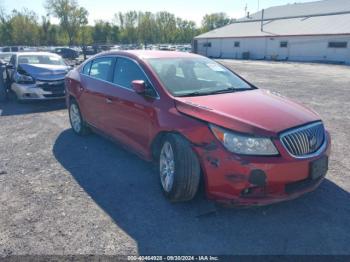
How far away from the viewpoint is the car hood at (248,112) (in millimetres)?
3173

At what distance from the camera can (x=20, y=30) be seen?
57.0 m

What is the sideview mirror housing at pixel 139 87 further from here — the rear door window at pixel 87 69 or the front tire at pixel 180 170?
the rear door window at pixel 87 69

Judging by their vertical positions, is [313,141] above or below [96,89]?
below

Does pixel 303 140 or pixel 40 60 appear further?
pixel 40 60

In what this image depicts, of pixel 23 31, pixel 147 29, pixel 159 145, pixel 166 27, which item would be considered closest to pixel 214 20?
pixel 166 27

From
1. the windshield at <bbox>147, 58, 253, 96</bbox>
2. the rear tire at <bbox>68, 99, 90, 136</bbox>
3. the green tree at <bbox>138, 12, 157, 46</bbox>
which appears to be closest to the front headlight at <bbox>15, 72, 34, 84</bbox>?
the rear tire at <bbox>68, 99, 90, 136</bbox>

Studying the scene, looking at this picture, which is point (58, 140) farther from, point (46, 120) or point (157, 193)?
point (157, 193)

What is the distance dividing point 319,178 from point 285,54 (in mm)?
36374

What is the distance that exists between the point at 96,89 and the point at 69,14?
63.5 meters

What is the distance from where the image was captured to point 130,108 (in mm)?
4355

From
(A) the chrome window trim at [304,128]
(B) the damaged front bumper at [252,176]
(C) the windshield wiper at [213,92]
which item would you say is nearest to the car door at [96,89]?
(C) the windshield wiper at [213,92]

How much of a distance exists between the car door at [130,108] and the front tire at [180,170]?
49 cm

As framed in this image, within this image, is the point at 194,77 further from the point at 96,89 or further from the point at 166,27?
the point at 166,27

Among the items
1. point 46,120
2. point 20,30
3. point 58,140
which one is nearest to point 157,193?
point 58,140
